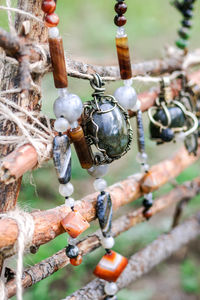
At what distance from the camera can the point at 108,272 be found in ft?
2.49

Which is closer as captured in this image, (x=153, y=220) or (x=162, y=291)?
(x=162, y=291)

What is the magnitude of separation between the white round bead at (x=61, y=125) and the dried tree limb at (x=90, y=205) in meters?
0.15

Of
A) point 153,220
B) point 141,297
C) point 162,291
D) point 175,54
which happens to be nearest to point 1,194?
point 175,54

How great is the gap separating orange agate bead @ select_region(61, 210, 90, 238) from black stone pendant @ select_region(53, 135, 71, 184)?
6 cm

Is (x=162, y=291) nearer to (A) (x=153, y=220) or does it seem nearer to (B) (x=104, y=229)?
(A) (x=153, y=220)

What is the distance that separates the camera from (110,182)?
1.72 metres

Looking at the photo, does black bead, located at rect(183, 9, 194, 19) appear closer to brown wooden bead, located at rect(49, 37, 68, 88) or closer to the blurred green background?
the blurred green background

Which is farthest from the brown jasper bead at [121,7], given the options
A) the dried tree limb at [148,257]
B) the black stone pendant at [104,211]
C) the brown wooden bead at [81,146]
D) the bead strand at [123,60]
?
the dried tree limb at [148,257]

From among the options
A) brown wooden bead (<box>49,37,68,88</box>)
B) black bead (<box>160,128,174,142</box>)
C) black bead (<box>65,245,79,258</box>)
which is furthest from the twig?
black bead (<box>160,128,174,142</box>)

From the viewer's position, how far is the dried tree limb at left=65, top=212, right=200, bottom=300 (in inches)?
30.7

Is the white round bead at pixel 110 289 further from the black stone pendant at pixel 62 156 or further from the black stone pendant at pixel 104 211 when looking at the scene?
the black stone pendant at pixel 62 156

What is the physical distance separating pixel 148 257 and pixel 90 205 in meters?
0.40

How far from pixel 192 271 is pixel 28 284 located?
1018mm

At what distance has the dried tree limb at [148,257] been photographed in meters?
0.78
